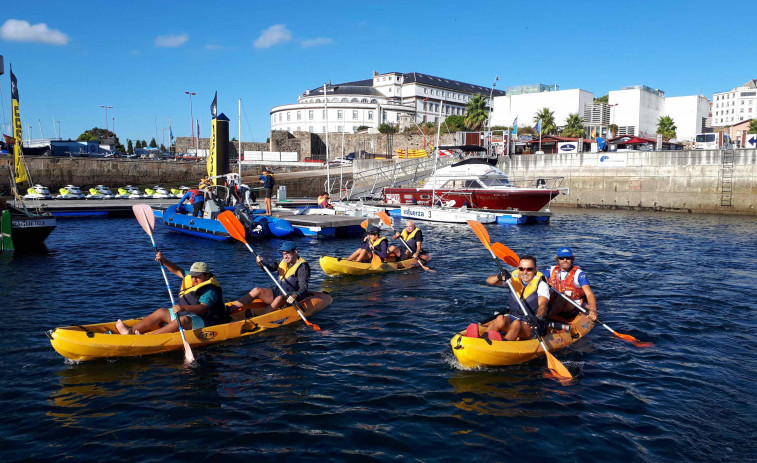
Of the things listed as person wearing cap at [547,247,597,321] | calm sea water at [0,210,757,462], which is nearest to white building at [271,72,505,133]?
calm sea water at [0,210,757,462]

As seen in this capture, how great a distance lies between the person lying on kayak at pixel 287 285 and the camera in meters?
10.9

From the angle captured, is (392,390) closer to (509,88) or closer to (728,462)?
(728,462)

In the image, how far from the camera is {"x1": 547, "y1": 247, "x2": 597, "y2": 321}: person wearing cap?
10125 mm

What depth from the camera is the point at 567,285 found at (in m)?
10.3

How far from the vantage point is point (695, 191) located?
3678cm

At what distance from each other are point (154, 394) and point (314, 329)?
3.64 metres

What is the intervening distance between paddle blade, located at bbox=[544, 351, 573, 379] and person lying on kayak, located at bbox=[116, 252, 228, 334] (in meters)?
5.79

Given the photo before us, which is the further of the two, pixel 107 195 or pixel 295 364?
pixel 107 195

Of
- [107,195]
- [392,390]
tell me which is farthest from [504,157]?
[392,390]

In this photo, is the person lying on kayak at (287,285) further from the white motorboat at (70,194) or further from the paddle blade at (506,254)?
the white motorboat at (70,194)

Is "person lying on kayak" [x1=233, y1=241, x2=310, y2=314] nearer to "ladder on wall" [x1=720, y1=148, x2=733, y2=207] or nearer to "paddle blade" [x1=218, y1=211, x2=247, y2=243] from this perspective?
"paddle blade" [x1=218, y1=211, x2=247, y2=243]

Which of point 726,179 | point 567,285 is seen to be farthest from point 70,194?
point 726,179

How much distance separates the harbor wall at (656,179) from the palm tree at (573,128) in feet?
57.7

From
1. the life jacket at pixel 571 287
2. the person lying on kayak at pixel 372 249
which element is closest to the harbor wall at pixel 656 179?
the person lying on kayak at pixel 372 249
